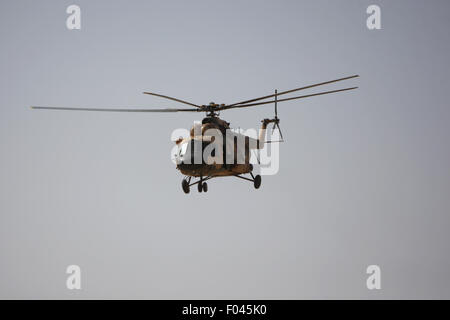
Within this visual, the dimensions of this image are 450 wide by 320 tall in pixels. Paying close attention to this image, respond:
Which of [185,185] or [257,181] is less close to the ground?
→ [257,181]

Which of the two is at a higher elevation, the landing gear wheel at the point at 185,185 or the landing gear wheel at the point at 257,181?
the landing gear wheel at the point at 257,181

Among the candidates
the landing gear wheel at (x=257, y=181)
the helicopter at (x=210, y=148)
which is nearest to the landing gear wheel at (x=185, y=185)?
the helicopter at (x=210, y=148)

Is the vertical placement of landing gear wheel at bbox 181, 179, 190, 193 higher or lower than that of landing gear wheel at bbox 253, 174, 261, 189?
lower

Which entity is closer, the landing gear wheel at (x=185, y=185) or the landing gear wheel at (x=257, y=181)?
the landing gear wheel at (x=185, y=185)

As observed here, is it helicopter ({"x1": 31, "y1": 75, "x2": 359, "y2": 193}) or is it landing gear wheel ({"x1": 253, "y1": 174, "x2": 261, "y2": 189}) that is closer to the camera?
helicopter ({"x1": 31, "y1": 75, "x2": 359, "y2": 193})

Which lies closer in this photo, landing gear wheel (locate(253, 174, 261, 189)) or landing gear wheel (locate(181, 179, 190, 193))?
landing gear wheel (locate(181, 179, 190, 193))

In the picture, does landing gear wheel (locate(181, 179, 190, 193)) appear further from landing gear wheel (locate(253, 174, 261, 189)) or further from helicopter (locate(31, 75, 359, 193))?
landing gear wheel (locate(253, 174, 261, 189))

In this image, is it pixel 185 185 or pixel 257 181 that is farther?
pixel 257 181

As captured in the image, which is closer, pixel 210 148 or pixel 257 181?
pixel 210 148

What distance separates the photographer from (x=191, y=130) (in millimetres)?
32875

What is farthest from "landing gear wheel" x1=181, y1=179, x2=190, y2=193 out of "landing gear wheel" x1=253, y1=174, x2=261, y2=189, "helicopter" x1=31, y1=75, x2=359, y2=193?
"landing gear wheel" x1=253, y1=174, x2=261, y2=189

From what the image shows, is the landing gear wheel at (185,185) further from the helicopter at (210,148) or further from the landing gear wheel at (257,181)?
the landing gear wheel at (257,181)
